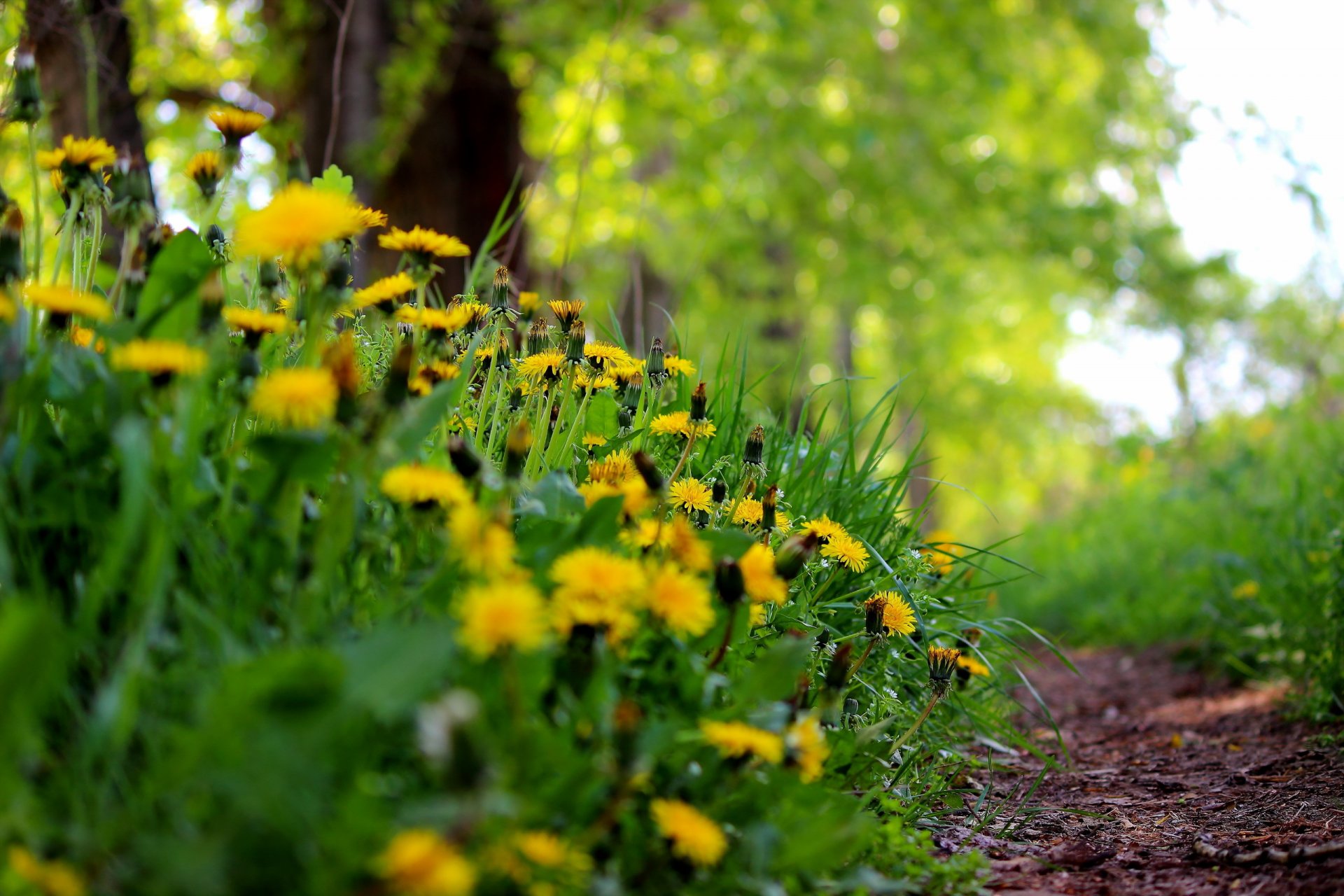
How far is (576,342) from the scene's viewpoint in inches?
59.4

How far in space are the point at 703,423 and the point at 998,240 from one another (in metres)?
6.50

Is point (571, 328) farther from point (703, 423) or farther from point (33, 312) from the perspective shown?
point (33, 312)

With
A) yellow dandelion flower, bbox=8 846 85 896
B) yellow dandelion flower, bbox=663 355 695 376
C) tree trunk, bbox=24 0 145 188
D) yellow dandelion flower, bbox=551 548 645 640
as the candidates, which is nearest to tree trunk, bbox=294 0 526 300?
tree trunk, bbox=24 0 145 188

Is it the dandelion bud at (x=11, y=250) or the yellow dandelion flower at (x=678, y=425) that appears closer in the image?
the dandelion bud at (x=11, y=250)

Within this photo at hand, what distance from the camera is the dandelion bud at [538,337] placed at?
162cm

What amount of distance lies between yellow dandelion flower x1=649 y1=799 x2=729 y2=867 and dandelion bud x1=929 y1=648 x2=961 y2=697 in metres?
0.62

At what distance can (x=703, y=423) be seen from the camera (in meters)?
1.62

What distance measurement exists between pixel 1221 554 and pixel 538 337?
226 centimetres

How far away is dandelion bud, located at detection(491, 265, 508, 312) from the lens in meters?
1.63

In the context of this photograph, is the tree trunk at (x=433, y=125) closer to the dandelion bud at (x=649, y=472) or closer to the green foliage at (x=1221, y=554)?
the green foliage at (x=1221, y=554)

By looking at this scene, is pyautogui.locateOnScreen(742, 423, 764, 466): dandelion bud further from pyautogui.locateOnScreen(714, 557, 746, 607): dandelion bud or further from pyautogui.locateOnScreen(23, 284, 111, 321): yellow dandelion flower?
pyautogui.locateOnScreen(23, 284, 111, 321): yellow dandelion flower

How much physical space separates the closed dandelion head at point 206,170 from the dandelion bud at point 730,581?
0.85 m

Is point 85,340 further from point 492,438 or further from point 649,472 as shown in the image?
point 649,472

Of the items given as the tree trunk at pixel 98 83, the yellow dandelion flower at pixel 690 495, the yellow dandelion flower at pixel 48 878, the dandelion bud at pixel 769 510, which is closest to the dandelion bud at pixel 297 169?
the tree trunk at pixel 98 83
